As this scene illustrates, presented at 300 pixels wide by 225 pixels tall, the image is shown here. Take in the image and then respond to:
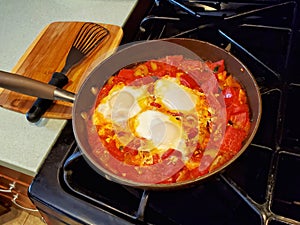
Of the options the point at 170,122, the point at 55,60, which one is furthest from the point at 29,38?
the point at 170,122

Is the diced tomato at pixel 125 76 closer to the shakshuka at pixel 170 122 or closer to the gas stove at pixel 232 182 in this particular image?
the shakshuka at pixel 170 122

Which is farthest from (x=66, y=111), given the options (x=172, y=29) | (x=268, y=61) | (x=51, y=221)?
(x=268, y=61)

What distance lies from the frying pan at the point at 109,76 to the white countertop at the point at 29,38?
96 mm

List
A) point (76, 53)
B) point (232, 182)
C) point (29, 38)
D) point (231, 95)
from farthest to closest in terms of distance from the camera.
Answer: point (29, 38) < point (76, 53) < point (231, 95) < point (232, 182)

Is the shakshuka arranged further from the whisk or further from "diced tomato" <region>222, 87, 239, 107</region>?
the whisk

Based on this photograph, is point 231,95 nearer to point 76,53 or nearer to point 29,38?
point 76,53

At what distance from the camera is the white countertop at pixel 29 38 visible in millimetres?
812

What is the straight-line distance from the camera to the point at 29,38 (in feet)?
3.50

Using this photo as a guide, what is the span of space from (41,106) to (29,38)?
1.02 ft

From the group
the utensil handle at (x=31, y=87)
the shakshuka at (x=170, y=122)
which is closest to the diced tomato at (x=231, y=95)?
the shakshuka at (x=170, y=122)

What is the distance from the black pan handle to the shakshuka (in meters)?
0.12

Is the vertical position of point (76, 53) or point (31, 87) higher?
point (76, 53)

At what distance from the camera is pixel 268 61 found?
891mm

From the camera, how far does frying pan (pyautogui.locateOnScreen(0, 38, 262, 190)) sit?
689 millimetres
